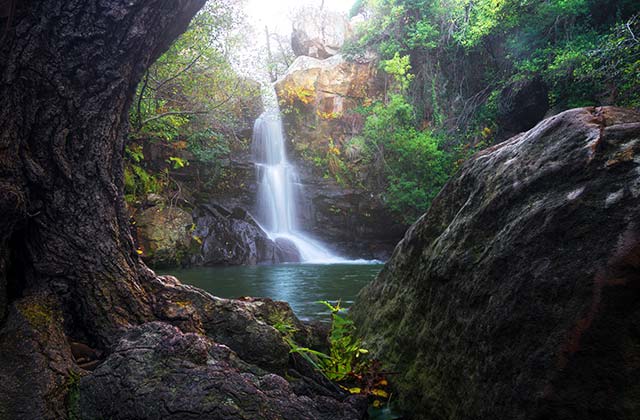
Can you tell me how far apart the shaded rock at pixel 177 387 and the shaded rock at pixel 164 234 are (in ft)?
32.3

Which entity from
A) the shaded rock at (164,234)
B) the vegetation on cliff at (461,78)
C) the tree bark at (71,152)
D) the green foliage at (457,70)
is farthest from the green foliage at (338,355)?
the green foliage at (457,70)

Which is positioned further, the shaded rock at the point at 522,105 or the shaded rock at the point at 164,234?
the shaded rock at the point at 522,105

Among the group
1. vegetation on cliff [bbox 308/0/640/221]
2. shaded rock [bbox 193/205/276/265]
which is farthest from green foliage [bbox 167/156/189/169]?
vegetation on cliff [bbox 308/0/640/221]

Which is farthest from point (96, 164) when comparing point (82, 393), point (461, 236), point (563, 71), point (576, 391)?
point (563, 71)

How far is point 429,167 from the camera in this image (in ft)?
48.3

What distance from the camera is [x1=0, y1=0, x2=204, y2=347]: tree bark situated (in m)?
1.82

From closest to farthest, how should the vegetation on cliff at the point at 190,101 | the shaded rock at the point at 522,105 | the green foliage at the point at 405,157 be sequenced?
1. the vegetation on cliff at the point at 190,101
2. the shaded rock at the point at 522,105
3. the green foliage at the point at 405,157

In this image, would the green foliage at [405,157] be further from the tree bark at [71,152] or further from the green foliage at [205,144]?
the tree bark at [71,152]

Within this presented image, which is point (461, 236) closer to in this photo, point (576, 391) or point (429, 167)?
point (576, 391)

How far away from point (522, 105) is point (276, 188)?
1008 cm

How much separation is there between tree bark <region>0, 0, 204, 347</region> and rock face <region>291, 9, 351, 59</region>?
2034 cm

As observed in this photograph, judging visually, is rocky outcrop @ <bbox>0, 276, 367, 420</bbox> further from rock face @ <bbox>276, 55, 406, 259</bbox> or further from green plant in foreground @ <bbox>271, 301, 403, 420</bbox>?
rock face @ <bbox>276, 55, 406, 259</bbox>

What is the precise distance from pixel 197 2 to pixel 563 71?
11.6 metres

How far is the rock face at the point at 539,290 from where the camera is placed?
4.14ft
